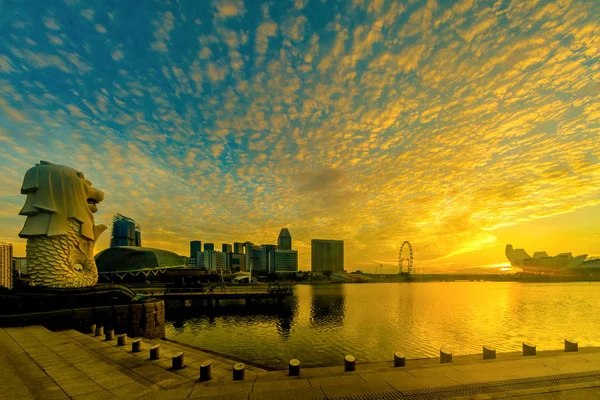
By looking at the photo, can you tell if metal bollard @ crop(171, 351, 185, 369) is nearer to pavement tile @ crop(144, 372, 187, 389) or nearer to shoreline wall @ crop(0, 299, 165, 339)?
pavement tile @ crop(144, 372, 187, 389)

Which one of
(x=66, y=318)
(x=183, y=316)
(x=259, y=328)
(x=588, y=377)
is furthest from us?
(x=183, y=316)

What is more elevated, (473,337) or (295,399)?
(295,399)

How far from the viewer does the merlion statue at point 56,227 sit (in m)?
38.0

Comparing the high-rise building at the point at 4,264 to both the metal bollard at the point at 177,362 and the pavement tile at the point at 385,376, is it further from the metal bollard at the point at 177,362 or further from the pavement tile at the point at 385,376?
the pavement tile at the point at 385,376

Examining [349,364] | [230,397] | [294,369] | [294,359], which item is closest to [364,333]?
[349,364]

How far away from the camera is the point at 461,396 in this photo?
31.6 ft

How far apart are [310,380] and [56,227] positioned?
43007 millimetres

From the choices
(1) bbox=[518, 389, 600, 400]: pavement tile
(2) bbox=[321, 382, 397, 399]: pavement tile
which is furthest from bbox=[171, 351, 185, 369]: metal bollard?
(1) bbox=[518, 389, 600, 400]: pavement tile

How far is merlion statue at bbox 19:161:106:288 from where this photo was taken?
38031 millimetres

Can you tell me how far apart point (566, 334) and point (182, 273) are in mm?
94119

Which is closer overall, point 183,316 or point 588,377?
point 588,377

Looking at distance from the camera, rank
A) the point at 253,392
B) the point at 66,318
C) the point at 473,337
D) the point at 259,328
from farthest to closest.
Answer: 1. the point at 259,328
2. the point at 473,337
3. the point at 66,318
4. the point at 253,392

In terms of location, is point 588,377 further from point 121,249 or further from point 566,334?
point 121,249

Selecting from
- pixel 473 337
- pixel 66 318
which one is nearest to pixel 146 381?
pixel 66 318
